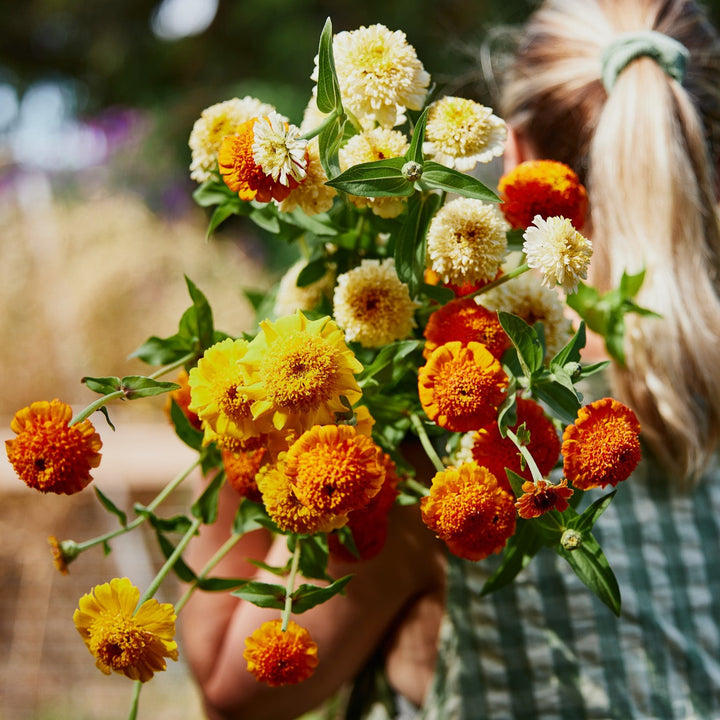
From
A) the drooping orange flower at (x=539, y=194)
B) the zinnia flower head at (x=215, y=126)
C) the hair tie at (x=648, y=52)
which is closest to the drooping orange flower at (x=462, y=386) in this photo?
the drooping orange flower at (x=539, y=194)

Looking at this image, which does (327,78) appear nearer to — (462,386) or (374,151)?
(374,151)

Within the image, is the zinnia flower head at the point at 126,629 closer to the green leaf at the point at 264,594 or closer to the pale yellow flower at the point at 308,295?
the green leaf at the point at 264,594

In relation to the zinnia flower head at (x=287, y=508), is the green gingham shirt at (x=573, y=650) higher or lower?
lower

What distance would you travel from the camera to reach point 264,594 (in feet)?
1.57

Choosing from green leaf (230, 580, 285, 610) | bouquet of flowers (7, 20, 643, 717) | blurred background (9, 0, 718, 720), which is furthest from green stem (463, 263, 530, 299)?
blurred background (9, 0, 718, 720)

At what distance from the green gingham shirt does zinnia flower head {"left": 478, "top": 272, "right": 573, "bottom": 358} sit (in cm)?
27

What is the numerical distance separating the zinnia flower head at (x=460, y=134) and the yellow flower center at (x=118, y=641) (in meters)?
0.33

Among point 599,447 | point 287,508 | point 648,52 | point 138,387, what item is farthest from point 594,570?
point 648,52

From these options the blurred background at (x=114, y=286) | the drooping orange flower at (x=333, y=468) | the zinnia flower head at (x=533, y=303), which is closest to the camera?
the drooping orange flower at (x=333, y=468)

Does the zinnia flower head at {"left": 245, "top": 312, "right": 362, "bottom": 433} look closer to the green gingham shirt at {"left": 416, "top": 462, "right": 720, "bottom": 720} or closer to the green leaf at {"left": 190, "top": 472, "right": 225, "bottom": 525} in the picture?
the green leaf at {"left": 190, "top": 472, "right": 225, "bottom": 525}

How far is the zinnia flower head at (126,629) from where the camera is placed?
16.7 inches


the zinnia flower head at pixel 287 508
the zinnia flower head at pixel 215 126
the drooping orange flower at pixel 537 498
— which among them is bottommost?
the drooping orange flower at pixel 537 498

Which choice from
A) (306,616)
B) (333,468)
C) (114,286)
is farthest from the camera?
(114,286)

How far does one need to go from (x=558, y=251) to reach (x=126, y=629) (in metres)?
0.32
